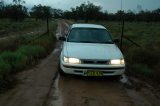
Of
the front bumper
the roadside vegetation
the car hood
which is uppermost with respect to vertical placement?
the car hood

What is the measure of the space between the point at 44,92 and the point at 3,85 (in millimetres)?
1170

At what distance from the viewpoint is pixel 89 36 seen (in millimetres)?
10711

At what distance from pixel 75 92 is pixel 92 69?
3.20 ft

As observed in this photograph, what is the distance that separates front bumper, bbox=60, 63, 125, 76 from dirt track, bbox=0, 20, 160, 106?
32 cm

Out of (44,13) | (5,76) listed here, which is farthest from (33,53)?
(44,13)

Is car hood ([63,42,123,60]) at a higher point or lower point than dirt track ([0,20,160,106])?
higher

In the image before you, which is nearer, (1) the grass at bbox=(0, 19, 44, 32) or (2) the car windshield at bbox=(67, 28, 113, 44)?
(2) the car windshield at bbox=(67, 28, 113, 44)

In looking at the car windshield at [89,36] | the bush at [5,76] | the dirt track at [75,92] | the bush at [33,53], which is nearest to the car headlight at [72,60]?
the dirt track at [75,92]

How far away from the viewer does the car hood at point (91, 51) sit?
8.93m

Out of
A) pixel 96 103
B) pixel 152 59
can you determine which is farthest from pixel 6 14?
pixel 96 103

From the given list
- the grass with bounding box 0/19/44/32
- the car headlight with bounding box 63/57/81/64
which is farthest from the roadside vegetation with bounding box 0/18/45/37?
the car headlight with bounding box 63/57/81/64

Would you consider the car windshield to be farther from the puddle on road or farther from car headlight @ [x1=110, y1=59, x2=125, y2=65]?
car headlight @ [x1=110, y1=59, x2=125, y2=65]

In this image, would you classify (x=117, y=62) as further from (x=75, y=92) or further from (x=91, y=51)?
(x=75, y=92)

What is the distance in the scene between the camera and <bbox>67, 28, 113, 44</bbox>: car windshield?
10.6 metres
